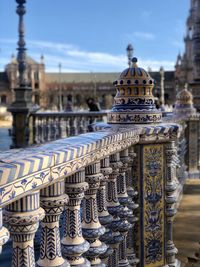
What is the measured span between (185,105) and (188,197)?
3.27 m

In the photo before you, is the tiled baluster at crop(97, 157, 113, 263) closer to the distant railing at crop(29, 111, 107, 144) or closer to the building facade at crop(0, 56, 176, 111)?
the distant railing at crop(29, 111, 107, 144)

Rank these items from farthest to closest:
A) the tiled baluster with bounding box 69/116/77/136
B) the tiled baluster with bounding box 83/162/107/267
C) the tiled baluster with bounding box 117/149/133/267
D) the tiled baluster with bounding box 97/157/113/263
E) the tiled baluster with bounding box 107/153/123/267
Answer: the tiled baluster with bounding box 69/116/77/136 < the tiled baluster with bounding box 117/149/133/267 < the tiled baluster with bounding box 107/153/123/267 < the tiled baluster with bounding box 97/157/113/263 < the tiled baluster with bounding box 83/162/107/267

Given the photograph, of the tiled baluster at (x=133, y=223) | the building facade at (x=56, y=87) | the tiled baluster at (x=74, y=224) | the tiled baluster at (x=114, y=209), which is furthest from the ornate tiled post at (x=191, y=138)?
the building facade at (x=56, y=87)

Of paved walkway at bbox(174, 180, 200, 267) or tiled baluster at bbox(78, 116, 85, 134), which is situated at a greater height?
tiled baluster at bbox(78, 116, 85, 134)

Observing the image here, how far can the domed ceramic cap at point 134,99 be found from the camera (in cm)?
414

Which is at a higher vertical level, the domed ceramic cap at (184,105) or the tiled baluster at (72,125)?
the domed ceramic cap at (184,105)

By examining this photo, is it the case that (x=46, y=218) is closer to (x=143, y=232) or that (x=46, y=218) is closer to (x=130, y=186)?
(x=130, y=186)

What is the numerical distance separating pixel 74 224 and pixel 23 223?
0.61 m

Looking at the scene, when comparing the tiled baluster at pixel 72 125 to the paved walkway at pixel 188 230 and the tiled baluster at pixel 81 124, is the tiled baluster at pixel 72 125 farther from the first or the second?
the paved walkway at pixel 188 230

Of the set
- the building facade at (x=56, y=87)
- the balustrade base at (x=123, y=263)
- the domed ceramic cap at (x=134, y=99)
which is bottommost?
the balustrade base at (x=123, y=263)

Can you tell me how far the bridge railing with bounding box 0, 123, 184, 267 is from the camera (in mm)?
1672

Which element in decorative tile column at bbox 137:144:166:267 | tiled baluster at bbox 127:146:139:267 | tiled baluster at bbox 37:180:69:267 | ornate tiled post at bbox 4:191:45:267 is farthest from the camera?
decorative tile column at bbox 137:144:166:267

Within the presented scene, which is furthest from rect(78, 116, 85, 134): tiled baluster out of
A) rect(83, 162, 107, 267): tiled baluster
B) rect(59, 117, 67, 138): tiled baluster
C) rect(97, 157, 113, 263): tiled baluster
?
rect(83, 162, 107, 267): tiled baluster

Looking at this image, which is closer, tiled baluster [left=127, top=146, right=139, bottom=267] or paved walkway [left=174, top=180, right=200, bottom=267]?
tiled baluster [left=127, top=146, right=139, bottom=267]
